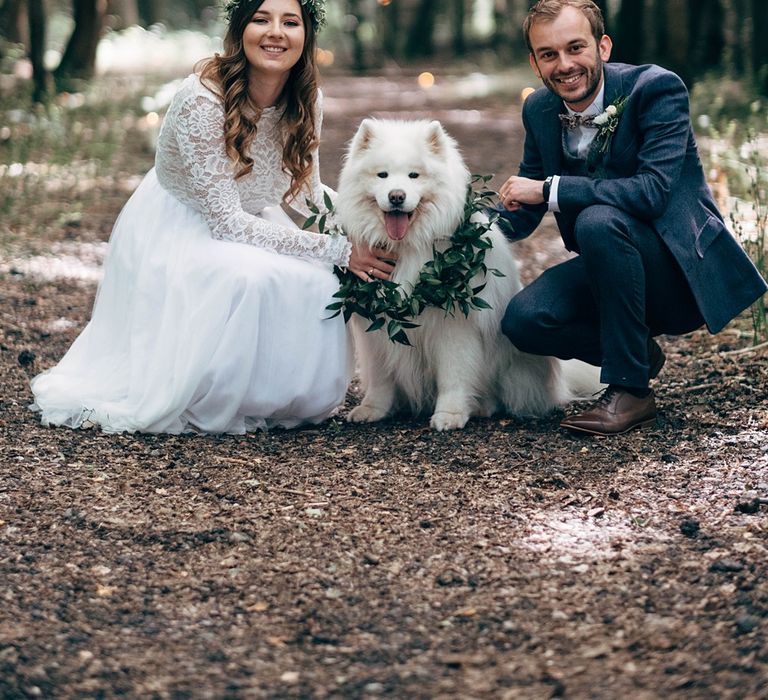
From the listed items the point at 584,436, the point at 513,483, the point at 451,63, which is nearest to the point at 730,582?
the point at 513,483

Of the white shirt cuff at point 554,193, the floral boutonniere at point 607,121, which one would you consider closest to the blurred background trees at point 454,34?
the floral boutonniere at point 607,121

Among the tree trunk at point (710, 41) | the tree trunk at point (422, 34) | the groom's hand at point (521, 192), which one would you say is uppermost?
the tree trunk at point (422, 34)

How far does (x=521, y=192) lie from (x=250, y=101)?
1.13 meters

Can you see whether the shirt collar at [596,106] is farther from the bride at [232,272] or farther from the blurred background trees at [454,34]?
the blurred background trees at [454,34]

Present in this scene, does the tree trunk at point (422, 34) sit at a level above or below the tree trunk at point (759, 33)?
above

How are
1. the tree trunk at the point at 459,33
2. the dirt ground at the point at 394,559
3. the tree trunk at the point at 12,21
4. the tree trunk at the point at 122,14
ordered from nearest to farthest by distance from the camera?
the dirt ground at the point at 394,559
the tree trunk at the point at 12,21
the tree trunk at the point at 122,14
the tree trunk at the point at 459,33

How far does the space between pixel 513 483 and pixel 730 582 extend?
3.23 feet

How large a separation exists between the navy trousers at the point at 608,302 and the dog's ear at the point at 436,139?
1.93ft

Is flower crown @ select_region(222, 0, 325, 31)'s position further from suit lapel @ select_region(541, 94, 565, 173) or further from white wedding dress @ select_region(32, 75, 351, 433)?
suit lapel @ select_region(541, 94, 565, 173)

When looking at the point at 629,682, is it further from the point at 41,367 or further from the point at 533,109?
the point at 41,367

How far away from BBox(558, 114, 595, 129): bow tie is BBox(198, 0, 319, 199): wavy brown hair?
1.01 meters

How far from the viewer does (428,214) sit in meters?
4.17

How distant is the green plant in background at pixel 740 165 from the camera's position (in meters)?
5.04

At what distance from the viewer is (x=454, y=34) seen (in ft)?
98.3
